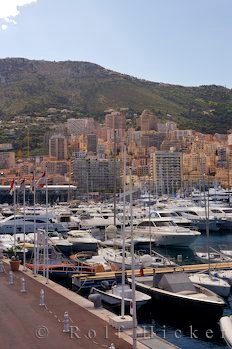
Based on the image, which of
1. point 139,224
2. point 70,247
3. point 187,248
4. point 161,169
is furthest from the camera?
point 161,169

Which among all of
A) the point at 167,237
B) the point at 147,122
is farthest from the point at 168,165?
the point at 167,237

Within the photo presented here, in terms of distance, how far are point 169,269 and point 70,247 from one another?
41.9 ft

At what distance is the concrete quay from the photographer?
1128 centimetres

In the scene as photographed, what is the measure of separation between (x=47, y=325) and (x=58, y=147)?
153 m

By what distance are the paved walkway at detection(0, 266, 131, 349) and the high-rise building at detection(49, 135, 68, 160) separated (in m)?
148

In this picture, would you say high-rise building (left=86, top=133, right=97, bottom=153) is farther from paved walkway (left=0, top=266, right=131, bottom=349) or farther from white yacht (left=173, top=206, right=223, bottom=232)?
paved walkway (left=0, top=266, right=131, bottom=349)

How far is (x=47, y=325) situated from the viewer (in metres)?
12.8

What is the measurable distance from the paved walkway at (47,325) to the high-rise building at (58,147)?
148 meters

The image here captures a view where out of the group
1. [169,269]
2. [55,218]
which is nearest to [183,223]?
[55,218]

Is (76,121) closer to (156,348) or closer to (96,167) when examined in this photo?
(96,167)

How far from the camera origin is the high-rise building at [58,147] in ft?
537

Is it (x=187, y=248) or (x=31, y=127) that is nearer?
(x=187, y=248)

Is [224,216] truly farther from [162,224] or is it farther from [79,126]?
[79,126]

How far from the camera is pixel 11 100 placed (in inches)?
7628
